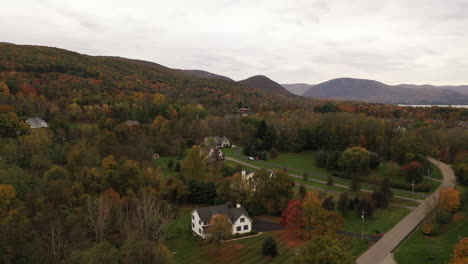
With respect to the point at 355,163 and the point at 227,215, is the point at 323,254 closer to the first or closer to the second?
the point at 227,215

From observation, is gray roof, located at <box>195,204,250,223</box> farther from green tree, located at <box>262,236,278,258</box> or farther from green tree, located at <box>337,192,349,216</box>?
green tree, located at <box>337,192,349,216</box>

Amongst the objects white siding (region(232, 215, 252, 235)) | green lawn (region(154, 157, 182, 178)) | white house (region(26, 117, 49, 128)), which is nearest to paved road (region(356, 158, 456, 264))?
white siding (region(232, 215, 252, 235))

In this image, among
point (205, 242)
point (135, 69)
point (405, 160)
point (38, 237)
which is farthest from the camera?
point (135, 69)

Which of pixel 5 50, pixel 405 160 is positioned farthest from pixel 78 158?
pixel 5 50

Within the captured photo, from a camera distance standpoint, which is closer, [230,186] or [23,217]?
[23,217]

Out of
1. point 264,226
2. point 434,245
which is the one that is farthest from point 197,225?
point 434,245

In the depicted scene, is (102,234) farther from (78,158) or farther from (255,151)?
(255,151)

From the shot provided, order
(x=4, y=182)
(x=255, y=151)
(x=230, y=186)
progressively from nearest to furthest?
(x=4, y=182) < (x=230, y=186) < (x=255, y=151)
